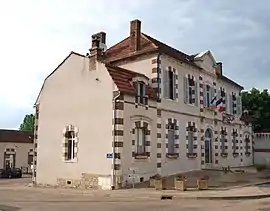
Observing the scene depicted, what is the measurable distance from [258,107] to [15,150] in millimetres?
30224

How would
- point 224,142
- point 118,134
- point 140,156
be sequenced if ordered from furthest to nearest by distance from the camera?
1. point 224,142
2. point 140,156
3. point 118,134

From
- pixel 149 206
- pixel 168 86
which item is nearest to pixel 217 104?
pixel 168 86

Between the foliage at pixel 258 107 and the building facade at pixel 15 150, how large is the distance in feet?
88.8

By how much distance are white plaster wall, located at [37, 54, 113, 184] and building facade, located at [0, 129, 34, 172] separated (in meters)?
23.8

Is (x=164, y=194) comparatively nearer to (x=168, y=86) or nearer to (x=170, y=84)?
(x=168, y=86)

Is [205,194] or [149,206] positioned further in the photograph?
[205,194]

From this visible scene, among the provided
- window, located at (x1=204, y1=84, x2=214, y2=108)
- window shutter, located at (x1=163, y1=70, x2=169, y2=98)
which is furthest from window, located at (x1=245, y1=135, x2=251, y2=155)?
window shutter, located at (x1=163, y1=70, x2=169, y2=98)

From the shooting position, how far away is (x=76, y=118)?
76.2 feet

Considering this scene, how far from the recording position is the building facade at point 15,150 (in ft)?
156

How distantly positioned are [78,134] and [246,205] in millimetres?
11457

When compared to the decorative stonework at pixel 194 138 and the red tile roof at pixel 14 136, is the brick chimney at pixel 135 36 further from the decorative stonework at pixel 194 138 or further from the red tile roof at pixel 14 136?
the red tile roof at pixel 14 136

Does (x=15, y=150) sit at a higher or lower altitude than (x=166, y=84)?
lower

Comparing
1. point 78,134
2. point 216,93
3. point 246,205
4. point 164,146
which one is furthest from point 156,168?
point 216,93

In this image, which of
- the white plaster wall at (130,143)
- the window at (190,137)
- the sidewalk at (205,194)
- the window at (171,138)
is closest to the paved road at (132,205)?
the sidewalk at (205,194)
